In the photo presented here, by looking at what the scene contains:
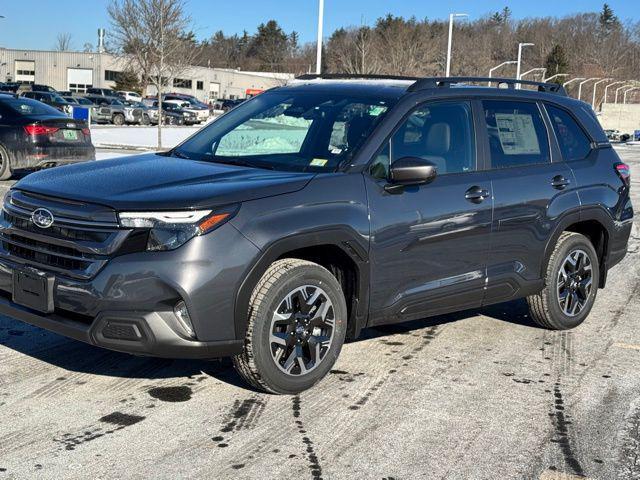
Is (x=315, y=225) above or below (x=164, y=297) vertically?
above

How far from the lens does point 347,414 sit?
14.6 ft

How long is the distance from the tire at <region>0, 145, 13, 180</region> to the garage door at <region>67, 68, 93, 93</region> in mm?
86320

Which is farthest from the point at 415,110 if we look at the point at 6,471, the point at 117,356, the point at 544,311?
the point at 6,471

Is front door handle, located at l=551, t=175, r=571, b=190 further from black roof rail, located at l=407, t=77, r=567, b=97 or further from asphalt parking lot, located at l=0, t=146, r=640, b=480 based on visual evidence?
asphalt parking lot, located at l=0, t=146, r=640, b=480

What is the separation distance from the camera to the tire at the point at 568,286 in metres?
6.20

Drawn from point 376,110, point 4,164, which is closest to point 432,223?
point 376,110

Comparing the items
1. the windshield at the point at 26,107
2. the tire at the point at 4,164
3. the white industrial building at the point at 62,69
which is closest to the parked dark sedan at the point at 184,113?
the windshield at the point at 26,107

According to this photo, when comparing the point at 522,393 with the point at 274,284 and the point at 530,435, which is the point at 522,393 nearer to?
the point at 530,435

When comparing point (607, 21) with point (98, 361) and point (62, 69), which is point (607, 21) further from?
point (98, 361)

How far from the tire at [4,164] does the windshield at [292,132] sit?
907cm

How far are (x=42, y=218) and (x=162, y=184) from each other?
64 centimetres

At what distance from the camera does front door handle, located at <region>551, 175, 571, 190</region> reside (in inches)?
238

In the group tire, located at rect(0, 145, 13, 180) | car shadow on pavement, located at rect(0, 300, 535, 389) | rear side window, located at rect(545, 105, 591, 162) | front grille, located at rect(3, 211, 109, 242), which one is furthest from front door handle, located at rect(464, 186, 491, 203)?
Result: tire, located at rect(0, 145, 13, 180)

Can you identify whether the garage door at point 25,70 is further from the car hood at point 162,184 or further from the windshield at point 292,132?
the car hood at point 162,184
